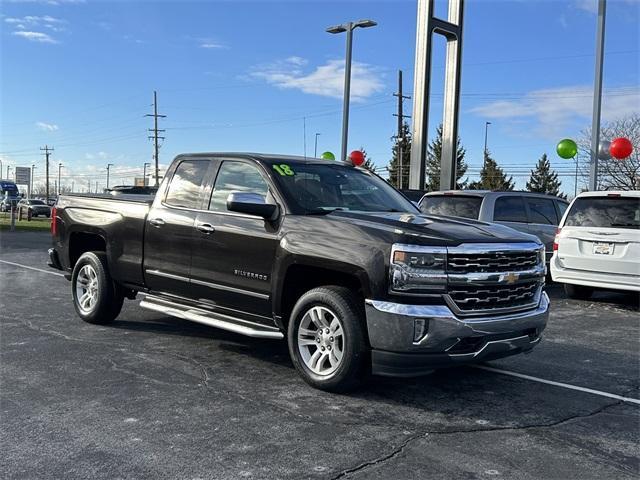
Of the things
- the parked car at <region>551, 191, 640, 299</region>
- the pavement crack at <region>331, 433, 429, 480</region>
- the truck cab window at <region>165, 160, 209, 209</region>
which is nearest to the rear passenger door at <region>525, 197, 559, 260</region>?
the parked car at <region>551, 191, 640, 299</region>

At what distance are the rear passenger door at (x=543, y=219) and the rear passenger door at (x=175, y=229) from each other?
7.42m

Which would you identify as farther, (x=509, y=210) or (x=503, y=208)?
(x=509, y=210)

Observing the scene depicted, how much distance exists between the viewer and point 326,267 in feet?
16.0

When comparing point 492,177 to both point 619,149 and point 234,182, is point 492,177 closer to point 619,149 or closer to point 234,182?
point 619,149

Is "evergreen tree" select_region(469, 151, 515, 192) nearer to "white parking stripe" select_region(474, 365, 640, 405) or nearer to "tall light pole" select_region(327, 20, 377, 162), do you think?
"tall light pole" select_region(327, 20, 377, 162)

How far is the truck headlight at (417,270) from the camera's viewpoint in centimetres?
445

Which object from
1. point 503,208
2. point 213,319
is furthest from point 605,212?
point 213,319

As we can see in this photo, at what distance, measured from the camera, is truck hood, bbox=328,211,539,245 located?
4.57 metres

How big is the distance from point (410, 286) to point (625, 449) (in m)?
1.68

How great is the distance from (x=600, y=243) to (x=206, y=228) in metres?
6.34

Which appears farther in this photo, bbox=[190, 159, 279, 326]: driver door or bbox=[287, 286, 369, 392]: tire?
bbox=[190, 159, 279, 326]: driver door

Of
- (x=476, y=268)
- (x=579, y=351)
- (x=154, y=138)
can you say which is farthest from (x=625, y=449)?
(x=154, y=138)

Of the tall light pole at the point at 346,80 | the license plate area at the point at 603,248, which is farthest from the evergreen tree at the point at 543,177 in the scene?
the license plate area at the point at 603,248

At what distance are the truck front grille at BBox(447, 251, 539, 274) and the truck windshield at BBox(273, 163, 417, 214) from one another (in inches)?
51.9
